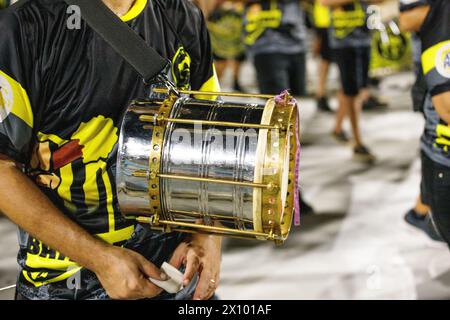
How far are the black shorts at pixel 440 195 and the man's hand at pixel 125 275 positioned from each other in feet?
3.51

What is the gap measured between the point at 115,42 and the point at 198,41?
0.83 ft

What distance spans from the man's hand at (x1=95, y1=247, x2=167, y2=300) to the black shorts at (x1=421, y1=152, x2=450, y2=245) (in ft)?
3.51

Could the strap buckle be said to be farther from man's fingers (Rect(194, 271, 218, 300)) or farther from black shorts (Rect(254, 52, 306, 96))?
black shorts (Rect(254, 52, 306, 96))

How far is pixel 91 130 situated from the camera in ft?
3.42

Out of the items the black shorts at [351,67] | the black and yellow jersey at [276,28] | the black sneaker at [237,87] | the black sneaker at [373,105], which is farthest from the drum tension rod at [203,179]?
the black sneaker at [237,87]

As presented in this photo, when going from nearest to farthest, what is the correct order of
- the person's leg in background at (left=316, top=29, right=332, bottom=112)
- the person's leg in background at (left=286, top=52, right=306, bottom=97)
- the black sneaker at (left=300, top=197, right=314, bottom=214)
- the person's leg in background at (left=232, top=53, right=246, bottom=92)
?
the black sneaker at (left=300, top=197, right=314, bottom=214)
the person's leg in background at (left=286, top=52, right=306, bottom=97)
the person's leg in background at (left=316, top=29, right=332, bottom=112)
the person's leg in background at (left=232, top=53, right=246, bottom=92)

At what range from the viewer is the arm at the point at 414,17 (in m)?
1.90

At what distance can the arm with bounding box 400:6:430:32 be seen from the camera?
6.24 feet

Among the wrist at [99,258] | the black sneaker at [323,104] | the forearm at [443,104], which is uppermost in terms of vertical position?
the forearm at [443,104]

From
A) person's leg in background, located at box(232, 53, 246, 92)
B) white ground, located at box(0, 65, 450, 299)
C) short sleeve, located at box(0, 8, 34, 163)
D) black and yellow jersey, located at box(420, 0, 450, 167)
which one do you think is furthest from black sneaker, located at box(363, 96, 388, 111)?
short sleeve, located at box(0, 8, 34, 163)

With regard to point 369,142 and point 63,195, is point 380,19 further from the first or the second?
point 63,195

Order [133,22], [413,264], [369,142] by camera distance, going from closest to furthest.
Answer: [133,22]
[413,264]
[369,142]

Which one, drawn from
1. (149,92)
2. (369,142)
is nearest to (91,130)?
(149,92)

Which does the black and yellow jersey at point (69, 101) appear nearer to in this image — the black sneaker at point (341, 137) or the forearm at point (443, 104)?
the forearm at point (443, 104)
